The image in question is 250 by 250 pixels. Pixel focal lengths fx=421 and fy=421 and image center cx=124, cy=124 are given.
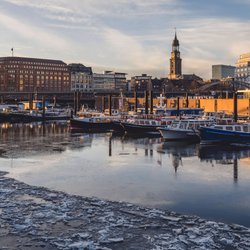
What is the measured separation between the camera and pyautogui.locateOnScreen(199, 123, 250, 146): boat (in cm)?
4991

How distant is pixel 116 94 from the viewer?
180250mm

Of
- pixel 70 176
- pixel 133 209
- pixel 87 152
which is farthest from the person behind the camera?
pixel 87 152

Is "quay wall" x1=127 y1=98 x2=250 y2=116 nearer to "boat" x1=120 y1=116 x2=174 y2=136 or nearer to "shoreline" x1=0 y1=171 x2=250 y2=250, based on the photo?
"boat" x1=120 y1=116 x2=174 y2=136

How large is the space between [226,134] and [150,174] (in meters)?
22.7

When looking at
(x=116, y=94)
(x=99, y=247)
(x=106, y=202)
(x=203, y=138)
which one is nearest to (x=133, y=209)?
(x=106, y=202)

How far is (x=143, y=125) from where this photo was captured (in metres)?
68.6

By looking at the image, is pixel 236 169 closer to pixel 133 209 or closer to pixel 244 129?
pixel 133 209

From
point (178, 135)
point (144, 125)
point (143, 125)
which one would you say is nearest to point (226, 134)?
point (178, 135)

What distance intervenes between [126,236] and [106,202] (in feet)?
16.9

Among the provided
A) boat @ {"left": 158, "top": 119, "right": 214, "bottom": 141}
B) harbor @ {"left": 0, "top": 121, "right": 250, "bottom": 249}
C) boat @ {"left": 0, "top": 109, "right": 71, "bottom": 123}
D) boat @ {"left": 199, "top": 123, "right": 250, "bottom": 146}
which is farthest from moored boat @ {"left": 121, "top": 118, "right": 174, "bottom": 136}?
boat @ {"left": 0, "top": 109, "right": 71, "bottom": 123}

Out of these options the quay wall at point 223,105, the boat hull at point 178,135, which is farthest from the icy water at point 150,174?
the quay wall at point 223,105

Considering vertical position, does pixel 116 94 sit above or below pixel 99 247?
above

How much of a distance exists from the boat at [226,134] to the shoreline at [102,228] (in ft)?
101

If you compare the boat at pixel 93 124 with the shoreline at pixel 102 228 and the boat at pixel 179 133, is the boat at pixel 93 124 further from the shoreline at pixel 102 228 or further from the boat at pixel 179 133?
the shoreline at pixel 102 228
